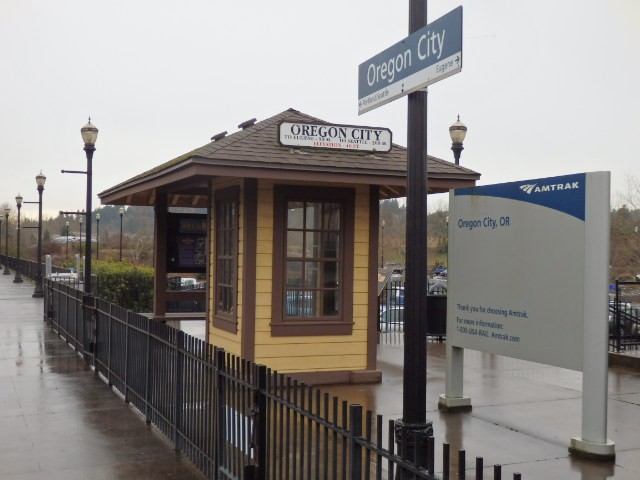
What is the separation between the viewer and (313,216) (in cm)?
1025

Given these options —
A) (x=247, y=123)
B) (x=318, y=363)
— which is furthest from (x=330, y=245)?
(x=247, y=123)

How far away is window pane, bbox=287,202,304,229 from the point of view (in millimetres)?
10164

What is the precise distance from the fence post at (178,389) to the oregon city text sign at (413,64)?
2.83m

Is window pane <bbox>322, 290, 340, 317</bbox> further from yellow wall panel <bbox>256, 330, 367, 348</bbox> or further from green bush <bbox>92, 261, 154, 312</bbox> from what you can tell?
green bush <bbox>92, 261, 154, 312</bbox>

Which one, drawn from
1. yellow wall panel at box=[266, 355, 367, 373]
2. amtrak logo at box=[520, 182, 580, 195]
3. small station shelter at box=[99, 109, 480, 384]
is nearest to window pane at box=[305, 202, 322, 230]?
small station shelter at box=[99, 109, 480, 384]

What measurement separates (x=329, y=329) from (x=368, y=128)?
118 inches

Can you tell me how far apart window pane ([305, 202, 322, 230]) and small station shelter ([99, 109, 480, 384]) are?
15 millimetres

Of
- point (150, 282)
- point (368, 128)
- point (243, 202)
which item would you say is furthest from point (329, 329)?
point (150, 282)

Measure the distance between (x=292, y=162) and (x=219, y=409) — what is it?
429 centimetres

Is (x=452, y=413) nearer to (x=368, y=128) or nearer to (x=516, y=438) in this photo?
(x=516, y=438)

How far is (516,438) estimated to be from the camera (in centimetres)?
722

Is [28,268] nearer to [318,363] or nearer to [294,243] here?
[294,243]

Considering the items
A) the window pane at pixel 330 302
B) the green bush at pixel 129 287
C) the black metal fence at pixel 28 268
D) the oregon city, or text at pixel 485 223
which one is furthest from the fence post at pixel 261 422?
the black metal fence at pixel 28 268

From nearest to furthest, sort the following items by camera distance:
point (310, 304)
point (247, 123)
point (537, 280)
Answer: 1. point (537, 280)
2. point (310, 304)
3. point (247, 123)
